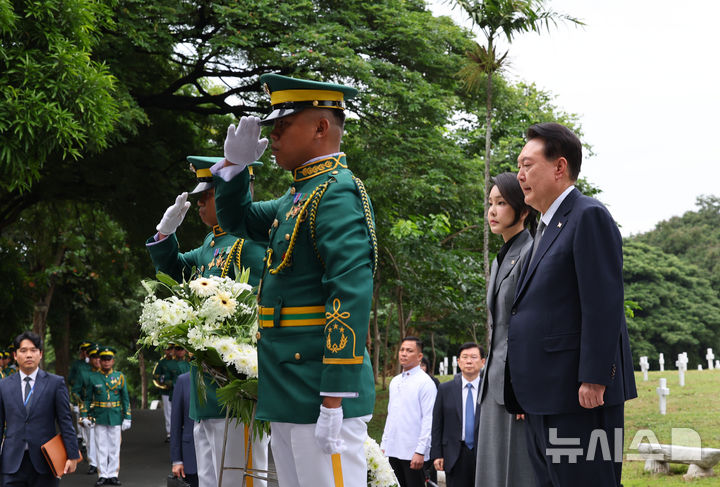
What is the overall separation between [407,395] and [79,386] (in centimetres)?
837

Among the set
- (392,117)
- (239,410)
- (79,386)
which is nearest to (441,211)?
(392,117)

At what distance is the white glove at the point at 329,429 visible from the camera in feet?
11.3

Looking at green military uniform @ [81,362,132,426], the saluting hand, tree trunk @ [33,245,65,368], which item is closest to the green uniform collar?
the saluting hand

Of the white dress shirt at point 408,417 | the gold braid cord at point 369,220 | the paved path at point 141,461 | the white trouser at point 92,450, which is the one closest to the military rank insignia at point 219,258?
the gold braid cord at point 369,220

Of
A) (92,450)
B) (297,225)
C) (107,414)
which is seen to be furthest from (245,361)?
(92,450)

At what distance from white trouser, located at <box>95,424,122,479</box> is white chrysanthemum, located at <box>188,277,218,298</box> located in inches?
386

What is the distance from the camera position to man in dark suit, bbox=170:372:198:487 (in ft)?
30.4

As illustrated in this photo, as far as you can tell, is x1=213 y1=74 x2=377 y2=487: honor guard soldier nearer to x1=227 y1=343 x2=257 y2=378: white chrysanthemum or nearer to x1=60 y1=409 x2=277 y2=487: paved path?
x1=227 y1=343 x2=257 y2=378: white chrysanthemum

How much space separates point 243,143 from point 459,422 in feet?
15.2

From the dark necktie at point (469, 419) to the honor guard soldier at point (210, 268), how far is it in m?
2.81

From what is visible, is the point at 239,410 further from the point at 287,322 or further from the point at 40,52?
the point at 40,52

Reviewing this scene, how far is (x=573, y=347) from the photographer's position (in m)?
3.54

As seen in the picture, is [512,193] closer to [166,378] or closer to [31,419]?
[31,419]

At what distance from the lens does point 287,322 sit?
3.77 meters
